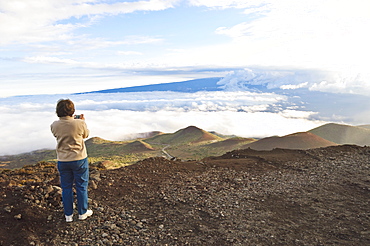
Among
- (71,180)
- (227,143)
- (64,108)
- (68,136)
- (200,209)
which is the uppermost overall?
(64,108)

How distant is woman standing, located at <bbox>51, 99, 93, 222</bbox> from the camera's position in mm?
5082

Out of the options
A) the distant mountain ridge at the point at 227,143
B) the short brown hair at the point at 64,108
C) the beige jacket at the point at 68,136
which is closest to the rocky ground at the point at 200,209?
the beige jacket at the point at 68,136

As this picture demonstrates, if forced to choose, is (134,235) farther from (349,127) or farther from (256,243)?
(349,127)

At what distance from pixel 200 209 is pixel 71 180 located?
2.72m

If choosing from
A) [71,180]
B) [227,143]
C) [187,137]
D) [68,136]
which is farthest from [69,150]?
[187,137]

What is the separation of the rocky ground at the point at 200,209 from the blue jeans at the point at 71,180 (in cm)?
35

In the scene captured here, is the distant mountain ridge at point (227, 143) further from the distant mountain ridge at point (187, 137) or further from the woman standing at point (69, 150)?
the woman standing at point (69, 150)

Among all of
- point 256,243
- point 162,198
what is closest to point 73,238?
point 162,198

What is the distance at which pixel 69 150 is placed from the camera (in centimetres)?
512

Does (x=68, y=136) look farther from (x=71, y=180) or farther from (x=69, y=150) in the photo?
(x=71, y=180)

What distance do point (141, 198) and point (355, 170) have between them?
24.0 ft

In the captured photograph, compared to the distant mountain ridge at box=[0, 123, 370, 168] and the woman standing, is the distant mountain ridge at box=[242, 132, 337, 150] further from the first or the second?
the woman standing

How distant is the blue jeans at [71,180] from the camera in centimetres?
517

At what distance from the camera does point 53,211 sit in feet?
18.7
